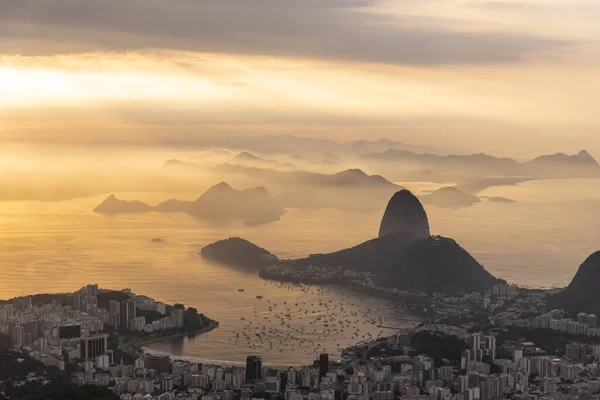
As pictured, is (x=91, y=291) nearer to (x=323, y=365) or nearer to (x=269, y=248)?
(x=323, y=365)

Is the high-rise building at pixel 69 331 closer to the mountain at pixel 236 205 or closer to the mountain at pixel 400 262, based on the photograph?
the mountain at pixel 400 262

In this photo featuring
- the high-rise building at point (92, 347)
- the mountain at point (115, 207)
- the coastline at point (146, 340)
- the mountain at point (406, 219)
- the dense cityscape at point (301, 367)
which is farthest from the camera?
the mountain at point (115, 207)

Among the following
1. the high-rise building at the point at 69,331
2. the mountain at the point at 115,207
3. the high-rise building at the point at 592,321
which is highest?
the mountain at the point at 115,207

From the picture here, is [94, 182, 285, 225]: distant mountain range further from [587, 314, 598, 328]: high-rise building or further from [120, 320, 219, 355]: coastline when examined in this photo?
[587, 314, 598, 328]: high-rise building

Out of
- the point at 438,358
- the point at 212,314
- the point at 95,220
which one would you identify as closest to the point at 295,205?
the point at 95,220

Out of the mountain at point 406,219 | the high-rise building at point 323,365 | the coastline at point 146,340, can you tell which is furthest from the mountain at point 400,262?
the high-rise building at point 323,365

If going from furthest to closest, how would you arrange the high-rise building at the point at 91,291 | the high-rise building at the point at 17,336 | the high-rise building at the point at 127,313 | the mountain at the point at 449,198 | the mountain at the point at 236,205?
the mountain at the point at 449,198
the mountain at the point at 236,205
the high-rise building at the point at 91,291
the high-rise building at the point at 127,313
the high-rise building at the point at 17,336

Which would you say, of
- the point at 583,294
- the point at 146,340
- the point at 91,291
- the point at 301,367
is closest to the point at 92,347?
the point at 146,340
